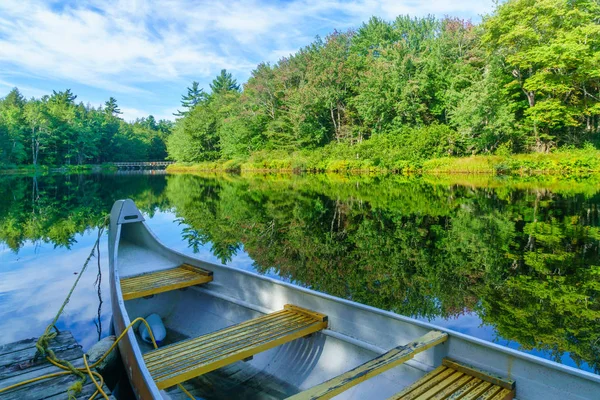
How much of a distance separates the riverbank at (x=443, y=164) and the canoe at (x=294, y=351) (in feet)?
85.1

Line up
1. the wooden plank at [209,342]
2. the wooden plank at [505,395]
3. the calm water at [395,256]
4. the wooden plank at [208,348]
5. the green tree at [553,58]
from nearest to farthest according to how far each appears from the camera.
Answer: the wooden plank at [505,395] < the wooden plank at [208,348] < the wooden plank at [209,342] < the calm water at [395,256] < the green tree at [553,58]

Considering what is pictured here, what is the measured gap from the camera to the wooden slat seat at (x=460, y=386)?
2.44 metres

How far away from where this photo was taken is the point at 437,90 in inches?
1289

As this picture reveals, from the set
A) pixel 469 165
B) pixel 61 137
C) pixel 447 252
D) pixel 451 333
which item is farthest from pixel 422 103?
pixel 61 137

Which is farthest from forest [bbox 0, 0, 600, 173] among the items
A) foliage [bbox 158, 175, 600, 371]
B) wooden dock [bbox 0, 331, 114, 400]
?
wooden dock [bbox 0, 331, 114, 400]

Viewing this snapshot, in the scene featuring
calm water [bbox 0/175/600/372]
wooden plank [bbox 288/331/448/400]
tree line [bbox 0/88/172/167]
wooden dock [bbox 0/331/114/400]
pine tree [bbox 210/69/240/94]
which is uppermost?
pine tree [bbox 210/69/240/94]

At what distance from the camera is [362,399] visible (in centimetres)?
293

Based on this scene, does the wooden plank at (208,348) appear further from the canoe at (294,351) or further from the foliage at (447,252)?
the foliage at (447,252)

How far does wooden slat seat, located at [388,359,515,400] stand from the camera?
2439mm

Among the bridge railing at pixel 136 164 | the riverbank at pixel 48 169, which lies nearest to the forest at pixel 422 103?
the riverbank at pixel 48 169

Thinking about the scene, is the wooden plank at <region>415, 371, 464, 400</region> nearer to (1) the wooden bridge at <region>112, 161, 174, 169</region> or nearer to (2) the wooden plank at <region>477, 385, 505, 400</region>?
(2) the wooden plank at <region>477, 385, 505, 400</region>

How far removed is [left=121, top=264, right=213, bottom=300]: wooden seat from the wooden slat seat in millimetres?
3016

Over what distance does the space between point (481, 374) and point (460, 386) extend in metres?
0.19

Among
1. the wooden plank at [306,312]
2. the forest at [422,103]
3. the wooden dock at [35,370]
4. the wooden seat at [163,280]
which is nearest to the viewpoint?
the wooden dock at [35,370]
